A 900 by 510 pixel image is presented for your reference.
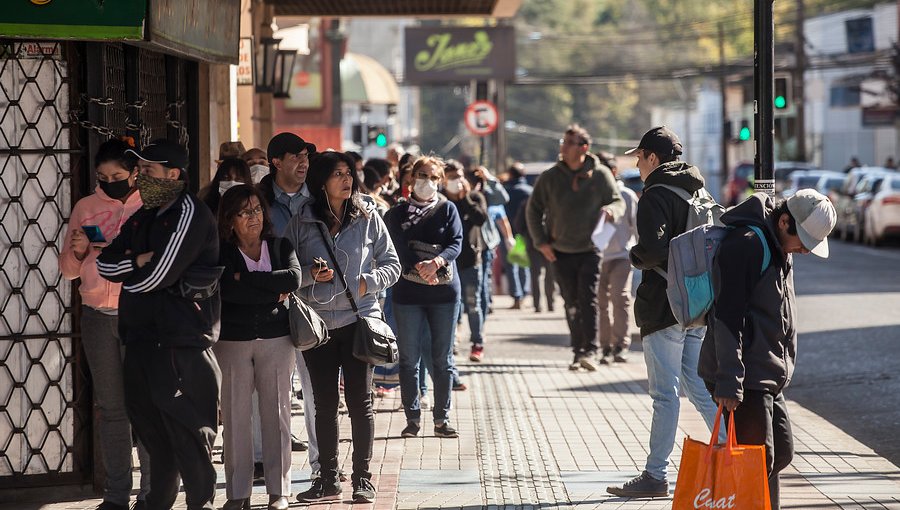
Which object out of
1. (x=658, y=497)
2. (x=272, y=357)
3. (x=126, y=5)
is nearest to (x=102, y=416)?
(x=272, y=357)

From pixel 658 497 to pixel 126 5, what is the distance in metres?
3.63

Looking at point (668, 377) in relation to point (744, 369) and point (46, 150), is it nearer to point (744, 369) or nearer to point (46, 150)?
point (744, 369)

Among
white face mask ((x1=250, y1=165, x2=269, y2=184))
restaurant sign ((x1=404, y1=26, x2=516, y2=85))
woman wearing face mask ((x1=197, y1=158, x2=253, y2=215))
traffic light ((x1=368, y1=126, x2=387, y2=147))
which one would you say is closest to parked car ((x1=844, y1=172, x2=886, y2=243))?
traffic light ((x1=368, y1=126, x2=387, y2=147))

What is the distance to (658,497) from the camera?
7715mm

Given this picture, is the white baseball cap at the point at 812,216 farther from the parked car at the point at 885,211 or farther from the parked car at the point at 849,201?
the parked car at the point at 849,201

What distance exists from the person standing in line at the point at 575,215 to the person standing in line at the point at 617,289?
715 millimetres

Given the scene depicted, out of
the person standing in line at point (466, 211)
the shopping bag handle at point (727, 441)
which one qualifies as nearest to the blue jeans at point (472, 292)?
the person standing in line at point (466, 211)

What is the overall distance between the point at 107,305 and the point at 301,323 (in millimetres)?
914

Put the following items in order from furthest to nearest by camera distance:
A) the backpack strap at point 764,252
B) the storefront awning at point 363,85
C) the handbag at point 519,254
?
the storefront awning at point 363,85, the handbag at point 519,254, the backpack strap at point 764,252

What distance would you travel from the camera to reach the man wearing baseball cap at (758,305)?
609 cm

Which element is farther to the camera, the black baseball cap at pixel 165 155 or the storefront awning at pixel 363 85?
the storefront awning at pixel 363 85

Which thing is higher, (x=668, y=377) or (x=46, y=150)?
(x=46, y=150)

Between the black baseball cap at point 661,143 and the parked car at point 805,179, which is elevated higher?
the parked car at point 805,179

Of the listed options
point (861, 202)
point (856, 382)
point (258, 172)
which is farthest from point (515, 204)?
point (861, 202)
